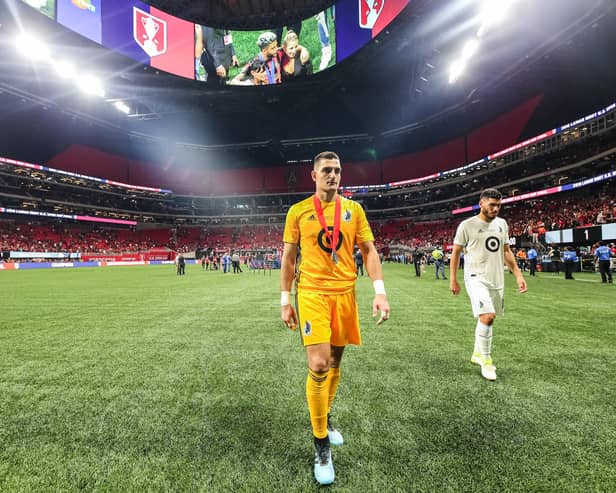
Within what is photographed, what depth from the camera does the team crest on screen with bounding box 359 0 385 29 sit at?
78.4 ft

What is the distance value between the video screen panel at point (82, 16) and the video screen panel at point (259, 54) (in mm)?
8664

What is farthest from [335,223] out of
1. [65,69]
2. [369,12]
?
[65,69]

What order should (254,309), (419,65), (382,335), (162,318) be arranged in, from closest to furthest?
(382,335) → (162,318) → (254,309) → (419,65)

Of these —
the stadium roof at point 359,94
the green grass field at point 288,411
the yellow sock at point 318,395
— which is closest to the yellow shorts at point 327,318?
the yellow sock at point 318,395

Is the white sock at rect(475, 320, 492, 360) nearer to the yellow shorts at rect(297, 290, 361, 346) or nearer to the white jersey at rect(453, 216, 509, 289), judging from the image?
the white jersey at rect(453, 216, 509, 289)

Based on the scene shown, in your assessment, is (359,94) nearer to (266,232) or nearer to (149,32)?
(149,32)

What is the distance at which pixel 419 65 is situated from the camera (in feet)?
93.0

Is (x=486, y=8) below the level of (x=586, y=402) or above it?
above

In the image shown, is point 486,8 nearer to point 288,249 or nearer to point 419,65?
point 419,65

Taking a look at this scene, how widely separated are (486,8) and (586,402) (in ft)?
94.7

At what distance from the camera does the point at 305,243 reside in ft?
7.82

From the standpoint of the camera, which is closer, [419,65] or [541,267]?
[541,267]

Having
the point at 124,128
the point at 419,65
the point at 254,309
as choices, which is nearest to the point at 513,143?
the point at 419,65

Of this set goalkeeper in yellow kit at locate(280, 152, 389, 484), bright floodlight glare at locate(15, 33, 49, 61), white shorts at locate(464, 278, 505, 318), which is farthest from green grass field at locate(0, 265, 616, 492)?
bright floodlight glare at locate(15, 33, 49, 61)
